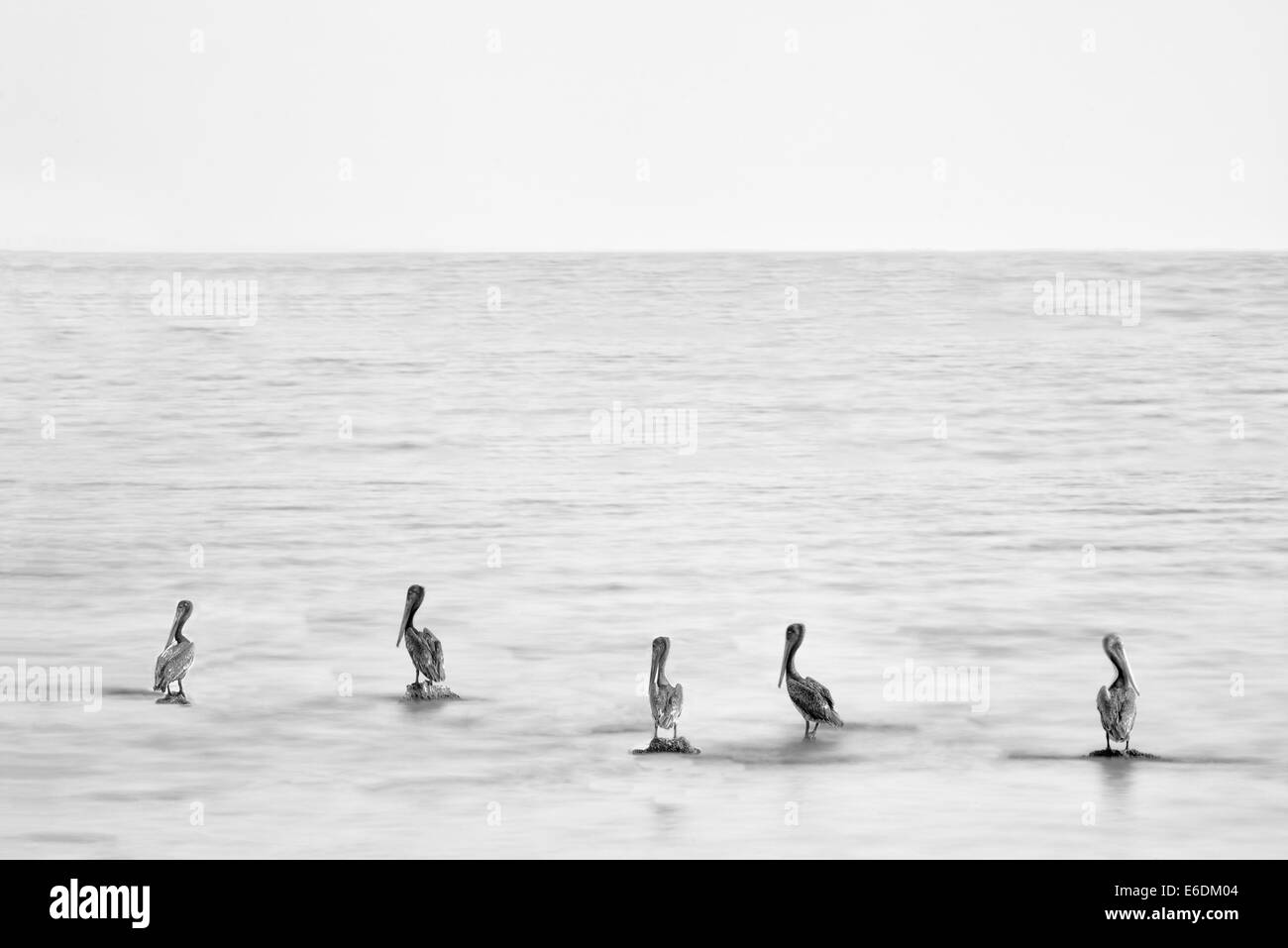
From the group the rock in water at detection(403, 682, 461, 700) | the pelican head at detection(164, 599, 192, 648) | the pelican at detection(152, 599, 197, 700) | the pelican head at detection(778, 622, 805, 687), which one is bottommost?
the rock in water at detection(403, 682, 461, 700)

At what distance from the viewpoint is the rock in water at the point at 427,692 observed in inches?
382

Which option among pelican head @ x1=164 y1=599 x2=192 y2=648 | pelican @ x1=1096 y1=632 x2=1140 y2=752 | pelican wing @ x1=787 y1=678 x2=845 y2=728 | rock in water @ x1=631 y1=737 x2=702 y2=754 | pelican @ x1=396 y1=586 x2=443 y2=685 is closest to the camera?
pelican @ x1=1096 y1=632 x2=1140 y2=752

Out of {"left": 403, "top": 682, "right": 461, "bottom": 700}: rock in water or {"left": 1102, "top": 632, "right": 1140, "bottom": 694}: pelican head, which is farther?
{"left": 403, "top": 682, "right": 461, "bottom": 700}: rock in water

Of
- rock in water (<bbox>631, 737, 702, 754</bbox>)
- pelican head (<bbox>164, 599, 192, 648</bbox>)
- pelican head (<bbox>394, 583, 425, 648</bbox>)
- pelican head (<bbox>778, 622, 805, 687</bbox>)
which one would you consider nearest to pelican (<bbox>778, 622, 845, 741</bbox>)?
pelican head (<bbox>778, 622, 805, 687</bbox>)

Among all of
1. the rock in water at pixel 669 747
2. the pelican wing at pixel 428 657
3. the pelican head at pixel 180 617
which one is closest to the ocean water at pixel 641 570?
the rock in water at pixel 669 747

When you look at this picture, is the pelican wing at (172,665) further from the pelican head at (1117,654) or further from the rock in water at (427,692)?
the pelican head at (1117,654)

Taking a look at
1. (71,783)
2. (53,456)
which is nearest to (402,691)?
(71,783)

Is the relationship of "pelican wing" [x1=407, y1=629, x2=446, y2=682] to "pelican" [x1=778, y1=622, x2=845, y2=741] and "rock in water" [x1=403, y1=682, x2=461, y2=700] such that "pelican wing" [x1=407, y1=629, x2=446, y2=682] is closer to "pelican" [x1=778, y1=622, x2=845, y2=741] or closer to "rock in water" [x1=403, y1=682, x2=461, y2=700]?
"rock in water" [x1=403, y1=682, x2=461, y2=700]

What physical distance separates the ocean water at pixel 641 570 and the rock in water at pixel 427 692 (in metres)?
0.14

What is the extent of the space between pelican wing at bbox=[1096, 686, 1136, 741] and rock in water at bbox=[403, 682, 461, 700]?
11.0 ft

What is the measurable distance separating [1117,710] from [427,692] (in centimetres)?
352

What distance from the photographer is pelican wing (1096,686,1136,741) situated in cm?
848

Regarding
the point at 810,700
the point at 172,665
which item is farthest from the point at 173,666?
the point at 810,700
